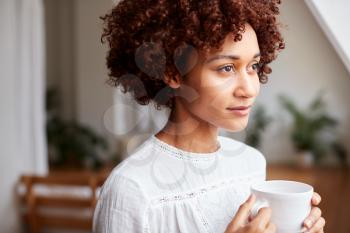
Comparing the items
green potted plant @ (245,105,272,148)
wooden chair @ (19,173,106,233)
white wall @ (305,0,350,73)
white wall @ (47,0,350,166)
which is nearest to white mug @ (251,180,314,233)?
white wall @ (305,0,350,73)

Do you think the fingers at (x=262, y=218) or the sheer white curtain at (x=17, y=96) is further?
the sheer white curtain at (x=17, y=96)

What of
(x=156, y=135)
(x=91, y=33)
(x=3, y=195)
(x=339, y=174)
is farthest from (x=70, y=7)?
(x=156, y=135)

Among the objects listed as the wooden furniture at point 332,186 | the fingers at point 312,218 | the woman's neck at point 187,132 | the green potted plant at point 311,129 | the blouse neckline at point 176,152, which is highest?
the woman's neck at point 187,132

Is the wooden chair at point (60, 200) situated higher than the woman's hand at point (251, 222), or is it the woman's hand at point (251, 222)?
the woman's hand at point (251, 222)

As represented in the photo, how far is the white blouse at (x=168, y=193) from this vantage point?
2.26 ft

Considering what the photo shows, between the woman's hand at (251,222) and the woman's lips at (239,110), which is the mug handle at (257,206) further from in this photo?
the woman's lips at (239,110)

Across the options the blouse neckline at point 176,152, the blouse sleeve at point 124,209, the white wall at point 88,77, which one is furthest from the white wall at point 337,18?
the white wall at point 88,77

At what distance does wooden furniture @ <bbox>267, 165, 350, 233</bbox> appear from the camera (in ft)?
6.32

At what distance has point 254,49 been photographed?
0.67 meters

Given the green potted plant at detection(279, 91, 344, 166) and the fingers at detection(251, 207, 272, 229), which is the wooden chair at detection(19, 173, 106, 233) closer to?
the fingers at detection(251, 207, 272, 229)

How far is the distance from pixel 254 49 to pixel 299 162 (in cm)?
387

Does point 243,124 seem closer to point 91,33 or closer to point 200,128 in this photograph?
point 200,128

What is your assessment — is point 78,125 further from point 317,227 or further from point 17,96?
point 317,227

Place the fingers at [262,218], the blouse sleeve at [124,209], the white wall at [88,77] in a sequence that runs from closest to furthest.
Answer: the fingers at [262,218]
the blouse sleeve at [124,209]
the white wall at [88,77]
